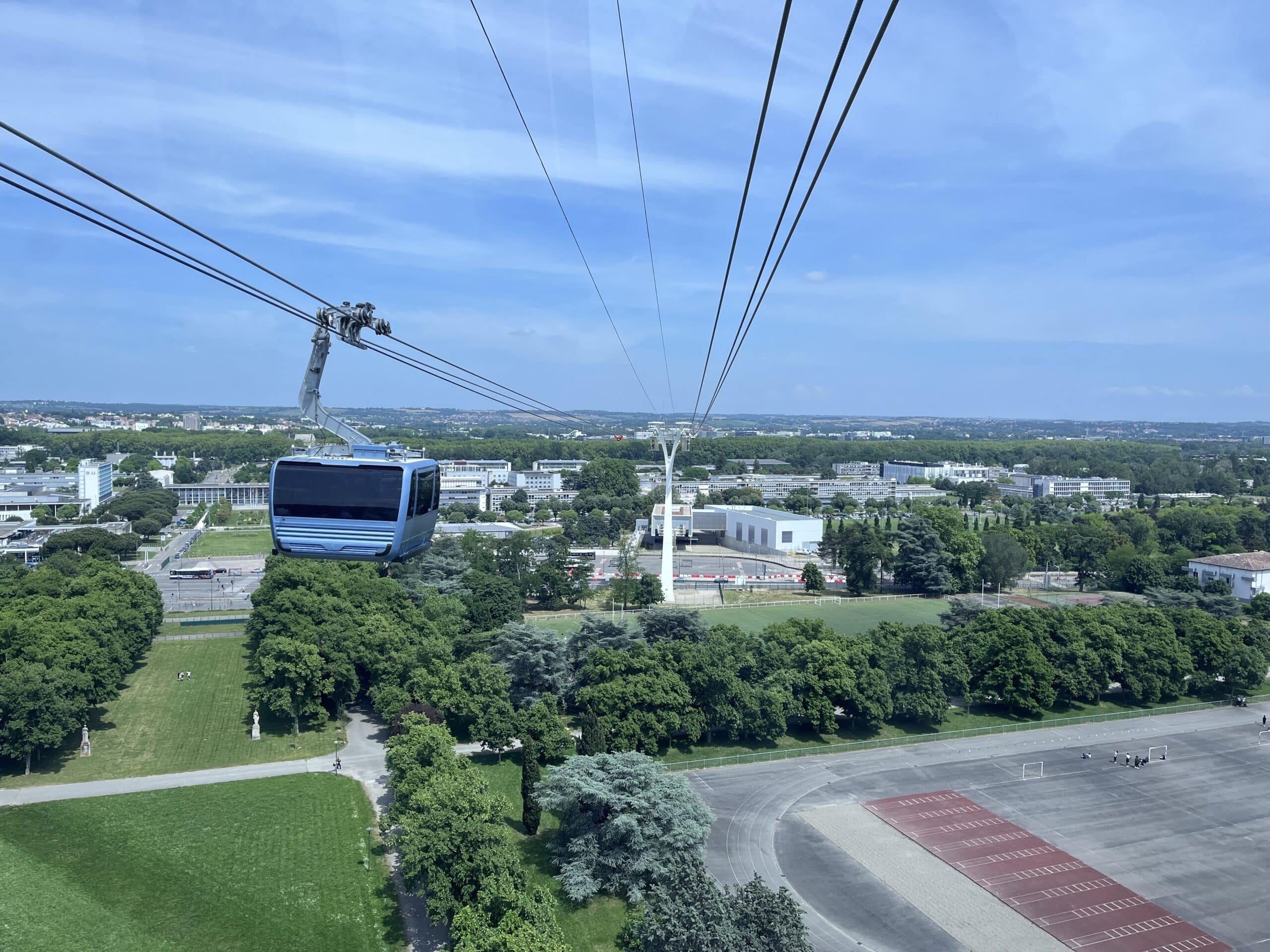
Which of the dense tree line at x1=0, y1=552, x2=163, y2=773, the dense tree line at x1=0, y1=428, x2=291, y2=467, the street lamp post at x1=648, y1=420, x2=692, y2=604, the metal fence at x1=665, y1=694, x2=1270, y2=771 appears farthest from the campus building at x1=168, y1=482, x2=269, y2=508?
the metal fence at x1=665, y1=694, x2=1270, y2=771

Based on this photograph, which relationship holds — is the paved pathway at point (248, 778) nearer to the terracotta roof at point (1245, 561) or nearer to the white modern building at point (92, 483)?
the terracotta roof at point (1245, 561)

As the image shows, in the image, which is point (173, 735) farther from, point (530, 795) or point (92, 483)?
point (92, 483)


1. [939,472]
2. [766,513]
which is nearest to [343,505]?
[766,513]

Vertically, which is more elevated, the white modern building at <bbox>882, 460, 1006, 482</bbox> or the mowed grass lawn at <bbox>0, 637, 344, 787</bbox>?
the white modern building at <bbox>882, 460, 1006, 482</bbox>

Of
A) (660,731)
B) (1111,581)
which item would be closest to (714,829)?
(660,731)

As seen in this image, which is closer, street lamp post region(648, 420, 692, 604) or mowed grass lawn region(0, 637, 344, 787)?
mowed grass lawn region(0, 637, 344, 787)

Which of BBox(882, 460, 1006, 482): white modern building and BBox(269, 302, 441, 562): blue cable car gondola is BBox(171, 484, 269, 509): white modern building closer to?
BBox(269, 302, 441, 562): blue cable car gondola

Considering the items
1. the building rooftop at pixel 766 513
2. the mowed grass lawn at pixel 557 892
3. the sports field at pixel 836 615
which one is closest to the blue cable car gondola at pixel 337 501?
the mowed grass lawn at pixel 557 892
